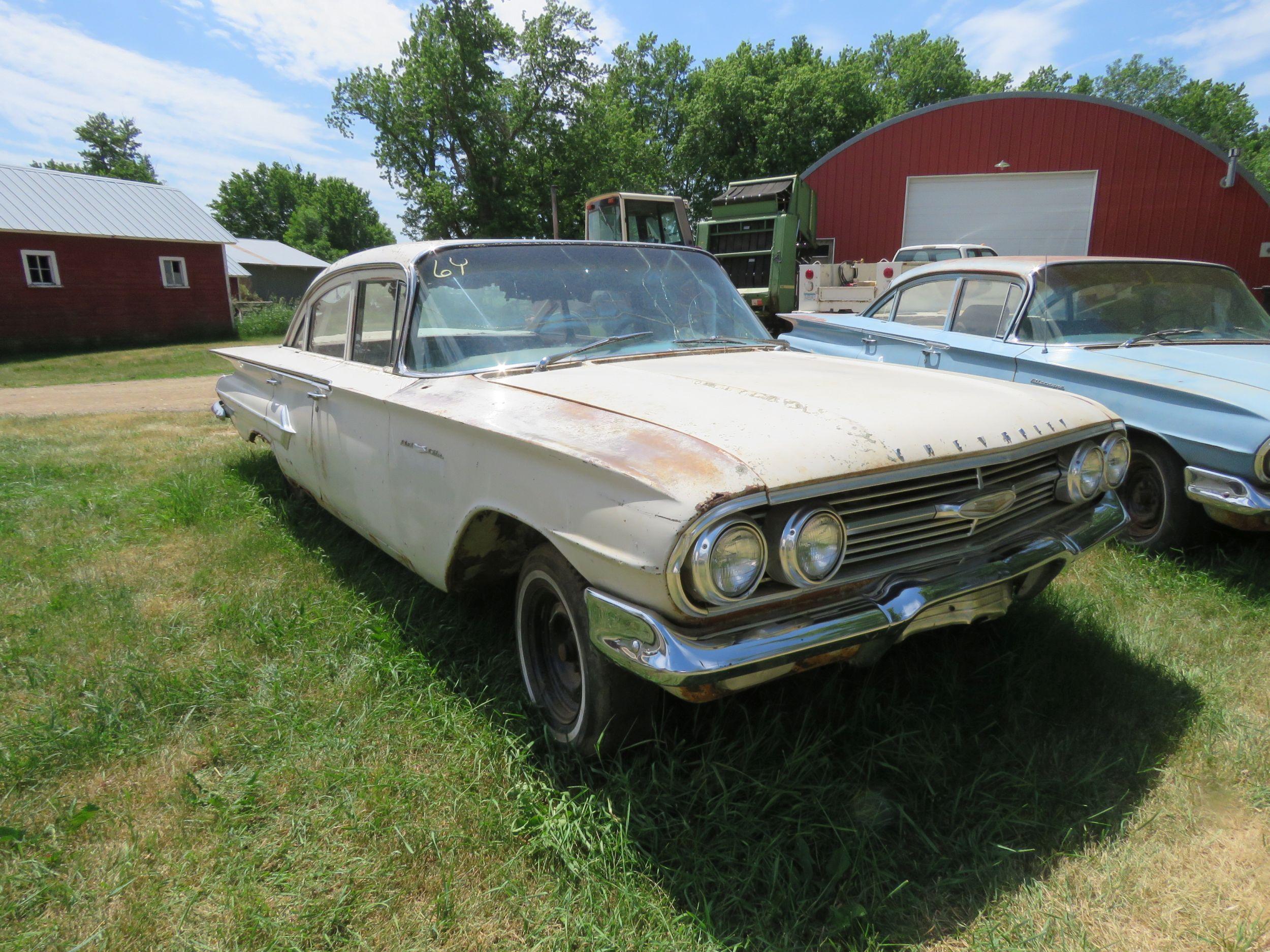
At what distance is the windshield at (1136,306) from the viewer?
14.0ft

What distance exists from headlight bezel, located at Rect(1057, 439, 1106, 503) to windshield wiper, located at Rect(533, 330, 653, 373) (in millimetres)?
1514

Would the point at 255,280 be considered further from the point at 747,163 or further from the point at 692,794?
the point at 692,794

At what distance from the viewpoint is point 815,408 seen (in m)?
2.18

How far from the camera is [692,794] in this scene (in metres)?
2.18

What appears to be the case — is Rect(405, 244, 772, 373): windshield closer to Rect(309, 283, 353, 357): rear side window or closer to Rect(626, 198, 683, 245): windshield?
Rect(309, 283, 353, 357): rear side window

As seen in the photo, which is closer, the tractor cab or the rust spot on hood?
the rust spot on hood

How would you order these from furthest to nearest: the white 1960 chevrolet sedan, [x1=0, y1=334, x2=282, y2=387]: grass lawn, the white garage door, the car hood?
the white garage door → [x1=0, y1=334, x2=282, y2=387]: grass lawn → the car hood → the white 1960 chevrolet sedan

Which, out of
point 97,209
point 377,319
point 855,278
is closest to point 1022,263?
point 377,319

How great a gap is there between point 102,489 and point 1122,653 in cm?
578

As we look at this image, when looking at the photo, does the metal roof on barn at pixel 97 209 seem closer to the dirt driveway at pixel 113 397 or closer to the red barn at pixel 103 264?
the red barn at pixel 103 264

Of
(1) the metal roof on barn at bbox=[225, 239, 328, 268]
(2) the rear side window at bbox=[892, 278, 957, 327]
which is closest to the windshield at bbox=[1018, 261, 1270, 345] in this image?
(2) the rear side window at bbox=[892, 278, 957, 327]

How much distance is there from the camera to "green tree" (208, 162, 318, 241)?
64750 mm

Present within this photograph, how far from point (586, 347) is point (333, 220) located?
64.6 metres

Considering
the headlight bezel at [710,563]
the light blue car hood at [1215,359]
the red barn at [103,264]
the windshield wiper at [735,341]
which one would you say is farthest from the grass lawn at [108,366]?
the headlight bezel at [710,563]
